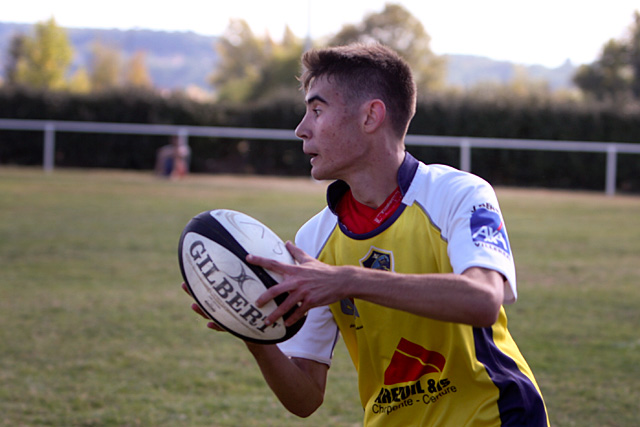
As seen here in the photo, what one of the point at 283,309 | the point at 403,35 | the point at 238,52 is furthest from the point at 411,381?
the point at 238,52

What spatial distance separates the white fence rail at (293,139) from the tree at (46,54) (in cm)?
4106

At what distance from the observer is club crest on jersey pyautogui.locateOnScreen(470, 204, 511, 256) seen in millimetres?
2236

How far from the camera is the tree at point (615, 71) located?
51375 mm

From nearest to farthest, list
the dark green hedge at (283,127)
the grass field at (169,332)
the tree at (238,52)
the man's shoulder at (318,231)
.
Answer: the man's shoulder at (318,231) < the grass field at (169,332) < the dark green hedge at (283,127) < the tree at (238,52)

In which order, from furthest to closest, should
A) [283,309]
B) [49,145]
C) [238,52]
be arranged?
1. [238,52]
2. [49,145]
3. [283,309]

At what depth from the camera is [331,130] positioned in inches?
101

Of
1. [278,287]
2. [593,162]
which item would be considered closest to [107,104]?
[593,162]

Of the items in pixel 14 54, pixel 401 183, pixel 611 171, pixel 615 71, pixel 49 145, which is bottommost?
pixel 49 145

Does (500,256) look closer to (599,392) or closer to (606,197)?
(599,392)

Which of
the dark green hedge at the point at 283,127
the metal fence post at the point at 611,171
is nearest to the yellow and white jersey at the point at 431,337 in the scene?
the metal fence post at the point at 611,171

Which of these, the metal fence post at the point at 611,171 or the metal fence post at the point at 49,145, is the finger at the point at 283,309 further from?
the metal fence post at the point at 49,145

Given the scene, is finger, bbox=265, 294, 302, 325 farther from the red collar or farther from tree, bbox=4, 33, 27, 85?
tree, bbox=4, 33, 27, 85

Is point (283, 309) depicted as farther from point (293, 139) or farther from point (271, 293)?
point (293, 139)

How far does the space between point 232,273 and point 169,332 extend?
3.99 m
